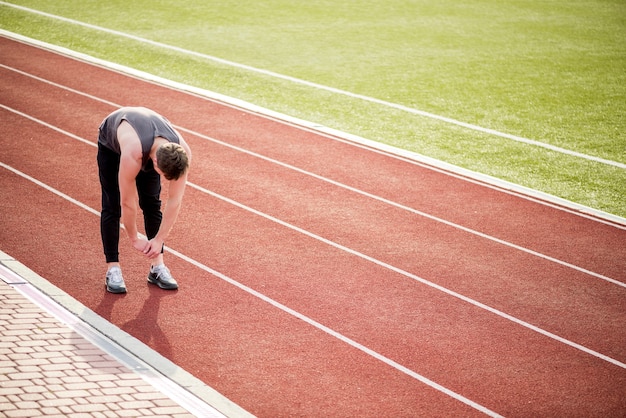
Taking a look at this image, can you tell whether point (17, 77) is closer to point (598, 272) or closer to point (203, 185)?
point (203, 185)

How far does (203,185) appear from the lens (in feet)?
34.2

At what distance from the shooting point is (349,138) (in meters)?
12.9

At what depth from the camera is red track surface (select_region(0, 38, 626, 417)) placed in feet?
20.5

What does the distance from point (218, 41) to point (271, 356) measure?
51.4 ft

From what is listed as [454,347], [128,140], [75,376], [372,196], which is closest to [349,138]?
[372,196]

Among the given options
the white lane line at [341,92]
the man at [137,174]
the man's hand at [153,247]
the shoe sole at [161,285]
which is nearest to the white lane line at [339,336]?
the shoe sole at [161,285]

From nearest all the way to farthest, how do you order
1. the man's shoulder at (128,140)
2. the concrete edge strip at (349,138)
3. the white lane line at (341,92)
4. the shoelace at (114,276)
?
the man's shoulder at (128,140), the shoelace at (114,276), the concrete edge strip at (349,138), the white lane line at (341,92)

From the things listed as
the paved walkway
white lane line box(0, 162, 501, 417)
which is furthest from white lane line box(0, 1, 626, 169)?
the paved walkway

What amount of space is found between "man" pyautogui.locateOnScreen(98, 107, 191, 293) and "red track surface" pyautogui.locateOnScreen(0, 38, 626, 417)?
2.14 ft

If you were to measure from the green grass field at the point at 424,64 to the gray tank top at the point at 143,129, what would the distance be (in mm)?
6477

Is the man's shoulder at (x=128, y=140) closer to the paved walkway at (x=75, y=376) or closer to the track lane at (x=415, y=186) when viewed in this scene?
the paved walkway at (x=75, y=376)

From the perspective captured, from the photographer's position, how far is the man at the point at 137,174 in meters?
6.21

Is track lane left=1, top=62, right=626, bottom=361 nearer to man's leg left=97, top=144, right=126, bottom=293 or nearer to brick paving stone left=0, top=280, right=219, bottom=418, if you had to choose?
man's leg left=97, top=144, right=126, bottom=293

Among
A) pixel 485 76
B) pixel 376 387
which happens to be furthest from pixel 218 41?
pixel 376 387
